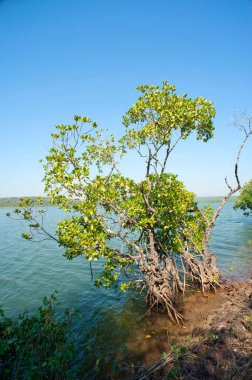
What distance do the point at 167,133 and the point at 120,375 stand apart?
1237 cm

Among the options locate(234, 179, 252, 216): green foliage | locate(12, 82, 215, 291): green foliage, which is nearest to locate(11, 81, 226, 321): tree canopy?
locate(12, 82, 215, 291): green foliage

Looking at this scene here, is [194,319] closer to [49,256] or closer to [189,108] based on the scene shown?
[189,108]

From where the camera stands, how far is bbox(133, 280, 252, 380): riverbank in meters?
8.11

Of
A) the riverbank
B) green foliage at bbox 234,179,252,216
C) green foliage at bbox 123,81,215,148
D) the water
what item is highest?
green foliage at bbox 123,81,215,148

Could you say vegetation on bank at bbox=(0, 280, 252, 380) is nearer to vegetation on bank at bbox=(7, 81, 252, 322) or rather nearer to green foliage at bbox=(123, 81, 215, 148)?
vegetation on bank at bbox=(7, 81, 252, 322)

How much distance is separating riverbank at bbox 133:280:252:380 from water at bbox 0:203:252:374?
2.73m

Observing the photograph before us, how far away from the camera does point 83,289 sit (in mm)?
21141

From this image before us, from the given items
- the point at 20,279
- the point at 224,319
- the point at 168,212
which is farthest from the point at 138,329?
the point at 20,279

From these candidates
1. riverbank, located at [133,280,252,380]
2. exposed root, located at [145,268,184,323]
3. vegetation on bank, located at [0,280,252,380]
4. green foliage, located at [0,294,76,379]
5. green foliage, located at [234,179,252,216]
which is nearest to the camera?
green foliage, located at [0,294,76,379]

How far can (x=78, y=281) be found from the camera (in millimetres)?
23359

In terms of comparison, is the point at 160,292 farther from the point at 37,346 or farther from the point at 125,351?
the point at 37,346

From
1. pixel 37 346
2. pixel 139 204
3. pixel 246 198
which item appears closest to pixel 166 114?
pixel 139 204

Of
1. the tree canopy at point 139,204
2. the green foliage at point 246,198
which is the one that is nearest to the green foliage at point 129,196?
the tree canopy at point 139,204

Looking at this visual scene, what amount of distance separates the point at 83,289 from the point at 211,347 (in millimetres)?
14018
